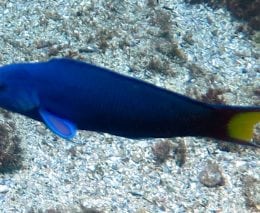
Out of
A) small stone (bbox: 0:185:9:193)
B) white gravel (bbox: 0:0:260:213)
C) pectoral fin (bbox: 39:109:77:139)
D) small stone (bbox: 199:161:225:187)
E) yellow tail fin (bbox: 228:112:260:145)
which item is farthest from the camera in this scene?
small stone (bbox: 199:161:225:187)

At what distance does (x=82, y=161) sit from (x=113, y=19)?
3.03 m

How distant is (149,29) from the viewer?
749cm

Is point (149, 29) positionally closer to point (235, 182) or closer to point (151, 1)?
point (151, 1)

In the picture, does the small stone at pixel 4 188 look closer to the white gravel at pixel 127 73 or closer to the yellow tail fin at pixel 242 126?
the white gravel at pixel 127 73

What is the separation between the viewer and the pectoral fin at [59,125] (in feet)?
5.57

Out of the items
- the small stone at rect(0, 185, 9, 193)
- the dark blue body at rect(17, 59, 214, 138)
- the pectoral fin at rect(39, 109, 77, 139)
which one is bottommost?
the small stone at rect(0, 185, 9, 193)

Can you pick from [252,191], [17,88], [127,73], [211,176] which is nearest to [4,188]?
[211,176]

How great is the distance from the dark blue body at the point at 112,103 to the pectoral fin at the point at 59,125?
19 mm

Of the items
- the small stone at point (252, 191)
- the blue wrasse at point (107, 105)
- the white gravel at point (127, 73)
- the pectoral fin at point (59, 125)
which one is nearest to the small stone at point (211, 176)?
the white gravel at point (127, 73)

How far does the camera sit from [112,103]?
1.66 m

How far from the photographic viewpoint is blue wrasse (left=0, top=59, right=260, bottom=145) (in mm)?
1641

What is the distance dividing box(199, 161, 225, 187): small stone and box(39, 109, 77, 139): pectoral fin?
12.2ft

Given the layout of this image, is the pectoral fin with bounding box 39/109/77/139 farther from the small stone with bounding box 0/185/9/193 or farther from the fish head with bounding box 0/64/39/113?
the small stone with bounding box 0/185/9/193

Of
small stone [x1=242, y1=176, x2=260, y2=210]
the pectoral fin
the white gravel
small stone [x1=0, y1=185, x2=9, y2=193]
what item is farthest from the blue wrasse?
small stone [x1=242, y1=176, x2=260, y2=210]
